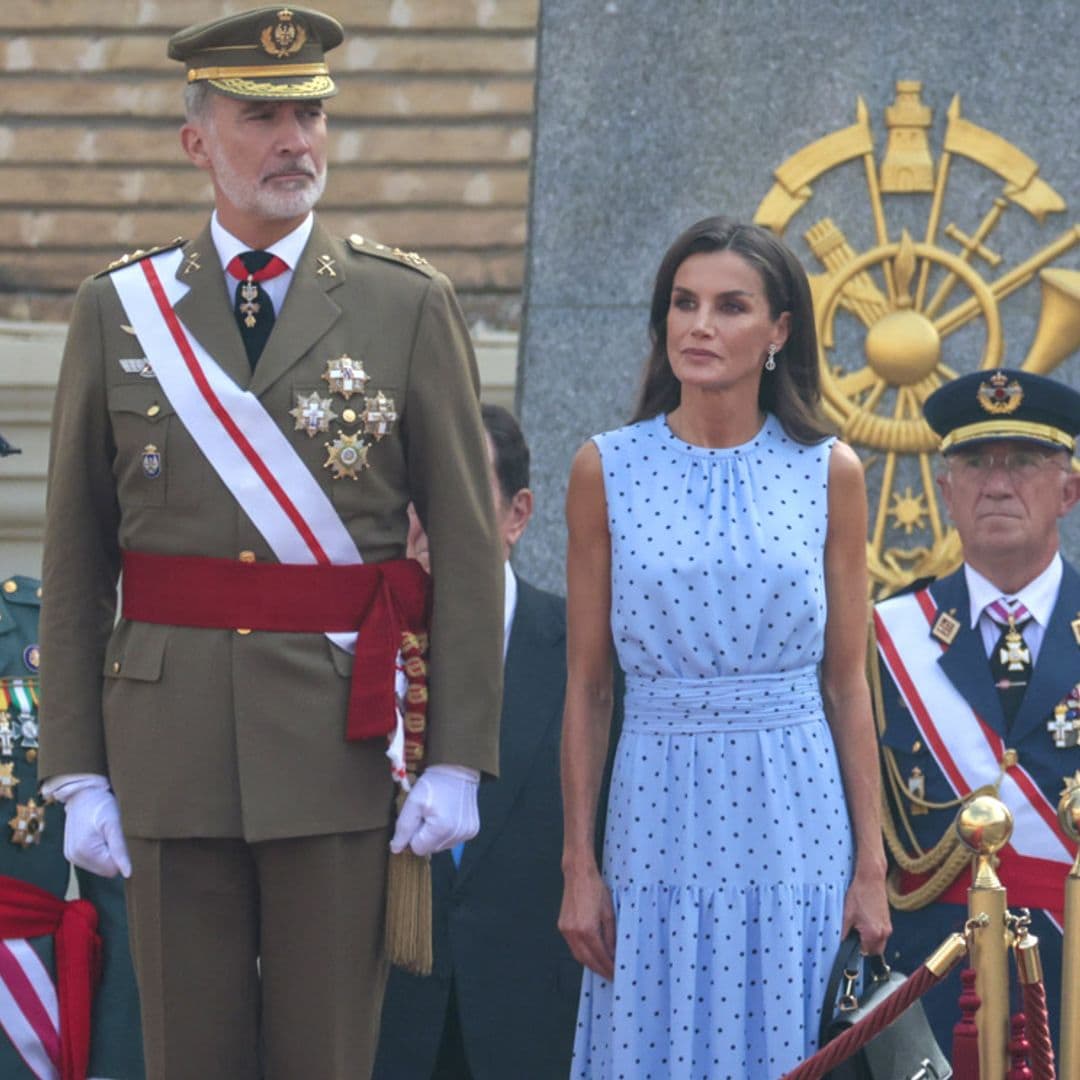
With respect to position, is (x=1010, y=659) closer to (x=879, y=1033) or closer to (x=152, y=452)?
(x=879, y=1033)

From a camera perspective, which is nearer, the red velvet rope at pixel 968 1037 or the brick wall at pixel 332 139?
the red velvet rope at pixel 968 1037

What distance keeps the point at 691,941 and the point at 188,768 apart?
0.81 m

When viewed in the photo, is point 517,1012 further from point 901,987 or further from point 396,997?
point 901,987

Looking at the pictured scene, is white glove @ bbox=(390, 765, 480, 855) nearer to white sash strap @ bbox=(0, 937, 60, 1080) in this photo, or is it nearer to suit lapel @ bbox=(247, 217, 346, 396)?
suit lapel @ bbox=(247, 217, 346, 396)

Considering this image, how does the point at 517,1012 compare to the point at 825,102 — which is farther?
the point at 825,102

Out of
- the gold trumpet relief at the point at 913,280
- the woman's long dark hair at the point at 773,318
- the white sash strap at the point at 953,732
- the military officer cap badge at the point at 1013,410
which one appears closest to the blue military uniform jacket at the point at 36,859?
the woman's long dark hair at the point at 773,318

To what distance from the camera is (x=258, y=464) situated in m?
3.96

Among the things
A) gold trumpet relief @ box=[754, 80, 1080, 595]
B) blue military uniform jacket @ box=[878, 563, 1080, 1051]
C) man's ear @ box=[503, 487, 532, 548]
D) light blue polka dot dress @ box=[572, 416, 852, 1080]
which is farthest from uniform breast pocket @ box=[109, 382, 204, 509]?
gold trumpet relief @ box=[754, 80, 1080, 595]

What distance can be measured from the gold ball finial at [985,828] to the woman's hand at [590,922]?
0.64 metres

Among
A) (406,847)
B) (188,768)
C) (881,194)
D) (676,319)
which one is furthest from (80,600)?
(881,194)

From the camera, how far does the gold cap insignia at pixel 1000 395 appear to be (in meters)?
5.42

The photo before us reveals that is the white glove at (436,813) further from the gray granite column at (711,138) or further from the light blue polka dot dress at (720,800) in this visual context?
the gray granite column at (711,138)

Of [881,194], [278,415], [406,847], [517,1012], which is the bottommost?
[517,1012]

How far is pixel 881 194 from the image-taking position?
6551mm
